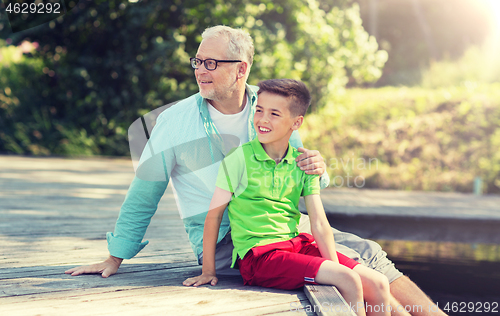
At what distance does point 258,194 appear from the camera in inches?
74.2

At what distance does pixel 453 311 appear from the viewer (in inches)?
140

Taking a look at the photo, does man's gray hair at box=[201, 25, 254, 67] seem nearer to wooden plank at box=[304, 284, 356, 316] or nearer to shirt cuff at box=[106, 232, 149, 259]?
shirt cuff at box=[106, 232, 149, 259]

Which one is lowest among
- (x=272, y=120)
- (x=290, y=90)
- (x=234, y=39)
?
(x=272, y=120)

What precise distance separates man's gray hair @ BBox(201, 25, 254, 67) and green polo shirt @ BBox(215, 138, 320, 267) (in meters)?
0.45

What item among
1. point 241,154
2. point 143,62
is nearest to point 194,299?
point 241,154

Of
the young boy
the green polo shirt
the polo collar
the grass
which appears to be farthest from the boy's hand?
the grass

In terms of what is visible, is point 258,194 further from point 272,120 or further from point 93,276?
point 93,276

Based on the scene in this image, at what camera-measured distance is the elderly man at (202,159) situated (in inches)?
81.6

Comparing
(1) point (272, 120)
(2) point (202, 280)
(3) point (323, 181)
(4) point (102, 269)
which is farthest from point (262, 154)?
(4) point (102, 269)

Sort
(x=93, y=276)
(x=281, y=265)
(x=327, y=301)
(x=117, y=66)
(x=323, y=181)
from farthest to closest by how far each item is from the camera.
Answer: (x=117, y=66), (x=323, y=181), (x=93, y=276), (x=281, y=265), (x=327, y=301)

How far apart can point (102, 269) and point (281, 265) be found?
2.64 ft

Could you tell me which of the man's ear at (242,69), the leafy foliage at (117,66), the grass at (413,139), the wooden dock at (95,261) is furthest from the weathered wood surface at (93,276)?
the grass at (413,139)

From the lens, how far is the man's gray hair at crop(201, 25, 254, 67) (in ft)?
6.93

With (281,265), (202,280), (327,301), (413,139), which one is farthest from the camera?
(413,139)
